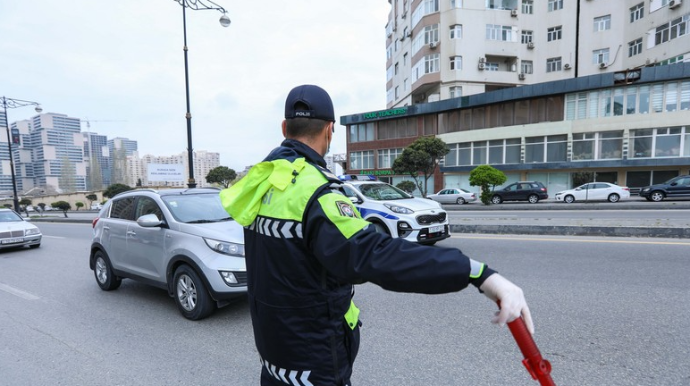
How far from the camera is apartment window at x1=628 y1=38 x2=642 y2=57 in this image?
31250mm

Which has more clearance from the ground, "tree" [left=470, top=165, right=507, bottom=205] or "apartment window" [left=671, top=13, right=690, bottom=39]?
"apartment window" [left=671, top=13, right=690, bottom=39]

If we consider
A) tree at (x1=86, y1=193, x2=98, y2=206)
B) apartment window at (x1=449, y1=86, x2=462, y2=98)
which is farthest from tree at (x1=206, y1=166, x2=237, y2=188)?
apartment window at (x1=449, y1=86, x2=462, y2=98)

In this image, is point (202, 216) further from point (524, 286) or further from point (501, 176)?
point (501, 176)

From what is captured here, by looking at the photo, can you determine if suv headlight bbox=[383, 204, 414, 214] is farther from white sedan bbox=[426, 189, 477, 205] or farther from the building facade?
the building facade

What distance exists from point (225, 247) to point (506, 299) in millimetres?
3739

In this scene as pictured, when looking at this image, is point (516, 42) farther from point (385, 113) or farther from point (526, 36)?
point (385, 113)

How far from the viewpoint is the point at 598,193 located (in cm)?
2162

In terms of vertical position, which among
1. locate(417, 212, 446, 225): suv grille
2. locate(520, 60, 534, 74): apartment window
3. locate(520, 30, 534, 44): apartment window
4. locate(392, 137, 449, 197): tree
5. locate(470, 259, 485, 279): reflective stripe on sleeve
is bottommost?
locate(417, 212, 446, 225): suv grille

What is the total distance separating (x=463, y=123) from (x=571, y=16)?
1516cm

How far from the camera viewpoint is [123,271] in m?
5.32

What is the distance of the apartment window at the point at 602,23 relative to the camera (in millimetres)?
33031

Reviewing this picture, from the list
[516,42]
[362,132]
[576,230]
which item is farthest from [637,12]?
[576,230]

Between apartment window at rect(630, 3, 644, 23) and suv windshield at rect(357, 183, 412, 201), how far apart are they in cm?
3678

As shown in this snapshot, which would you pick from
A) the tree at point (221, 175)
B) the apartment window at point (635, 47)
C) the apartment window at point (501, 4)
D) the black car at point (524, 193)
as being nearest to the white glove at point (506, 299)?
the black car at point (524, 193)
